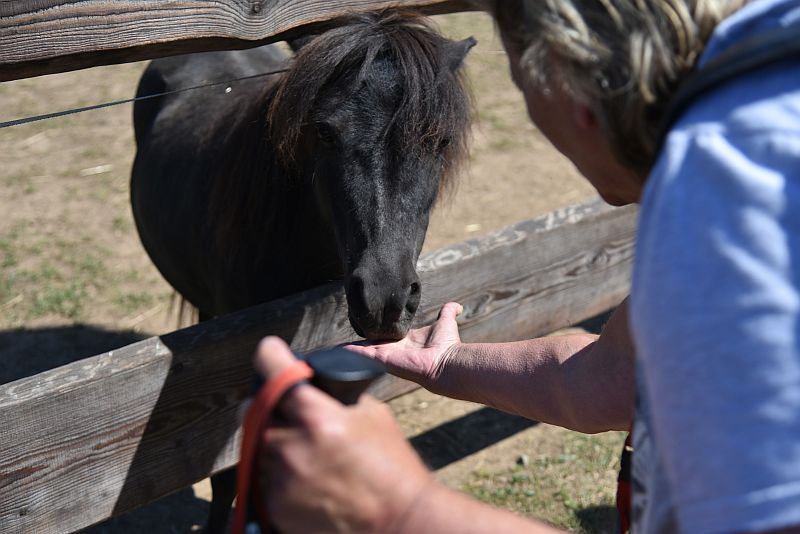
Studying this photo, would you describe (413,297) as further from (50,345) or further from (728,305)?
(50,345)

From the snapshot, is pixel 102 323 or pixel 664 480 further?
pixel 102 323

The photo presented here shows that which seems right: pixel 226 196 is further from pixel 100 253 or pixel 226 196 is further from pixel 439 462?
pixel 100 253

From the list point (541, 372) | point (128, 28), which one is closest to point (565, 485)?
point (541, 372)

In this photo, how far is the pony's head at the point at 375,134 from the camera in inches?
86.5

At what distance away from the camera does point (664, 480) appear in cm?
91

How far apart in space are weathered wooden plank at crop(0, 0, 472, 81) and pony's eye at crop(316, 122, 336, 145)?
32 cm

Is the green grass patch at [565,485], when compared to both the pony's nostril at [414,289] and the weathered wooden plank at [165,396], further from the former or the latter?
the pony's nostril at [414,289]

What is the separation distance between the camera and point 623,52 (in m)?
0.97

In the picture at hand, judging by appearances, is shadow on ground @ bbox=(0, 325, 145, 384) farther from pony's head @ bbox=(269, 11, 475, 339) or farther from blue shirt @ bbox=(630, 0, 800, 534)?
blue shirt @ bbox=(630, 0, 800, 534)

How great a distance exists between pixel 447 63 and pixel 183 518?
217 cm

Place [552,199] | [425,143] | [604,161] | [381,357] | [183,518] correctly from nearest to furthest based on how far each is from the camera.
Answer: [604,161] < [381,357] < [425,143] < [183,518] < [552,199]

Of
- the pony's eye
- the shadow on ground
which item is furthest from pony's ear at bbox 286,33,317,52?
the shadow on ground

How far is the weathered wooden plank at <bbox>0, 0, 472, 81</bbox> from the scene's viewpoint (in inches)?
77.0

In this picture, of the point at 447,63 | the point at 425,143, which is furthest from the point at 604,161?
the point at 447,63
